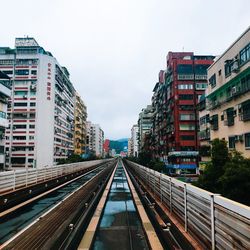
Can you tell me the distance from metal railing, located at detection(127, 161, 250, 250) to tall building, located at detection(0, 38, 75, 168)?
67434 millimetres

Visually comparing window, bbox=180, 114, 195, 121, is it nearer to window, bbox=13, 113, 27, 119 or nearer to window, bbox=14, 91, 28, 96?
window, bbox=13, 113, 27, 119

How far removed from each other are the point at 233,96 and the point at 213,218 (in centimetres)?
2341

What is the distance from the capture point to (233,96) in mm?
Answer: 25250

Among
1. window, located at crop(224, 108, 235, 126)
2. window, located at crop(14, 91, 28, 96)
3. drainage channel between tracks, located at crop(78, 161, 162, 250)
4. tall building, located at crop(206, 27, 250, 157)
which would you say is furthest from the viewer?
window, located at crop(14, 91, 28, 96)

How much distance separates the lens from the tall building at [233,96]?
23281 millimetres

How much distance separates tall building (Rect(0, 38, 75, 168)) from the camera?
69.1m

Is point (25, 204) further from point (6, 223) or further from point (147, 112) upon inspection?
point (147, 112)

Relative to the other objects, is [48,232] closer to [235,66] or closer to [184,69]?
[235,66]

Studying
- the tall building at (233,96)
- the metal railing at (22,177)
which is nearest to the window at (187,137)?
the tall building at (233,96)

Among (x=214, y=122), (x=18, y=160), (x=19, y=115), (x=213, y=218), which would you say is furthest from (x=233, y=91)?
(x=19, y=115)

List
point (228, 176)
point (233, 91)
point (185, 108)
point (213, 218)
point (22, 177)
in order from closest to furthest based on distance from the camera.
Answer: point (213, 218), point (228, 176), point (22, 177), point (233, 91), point (185, 108)

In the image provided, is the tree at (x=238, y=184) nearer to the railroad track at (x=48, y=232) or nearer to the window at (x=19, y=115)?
the railroad track at (x=48, y=232)

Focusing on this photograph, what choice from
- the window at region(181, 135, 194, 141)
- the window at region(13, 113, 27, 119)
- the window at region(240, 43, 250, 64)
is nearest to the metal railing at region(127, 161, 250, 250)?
the window at region(240, 43, 250, 64)

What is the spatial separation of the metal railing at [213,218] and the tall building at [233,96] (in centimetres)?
1944
